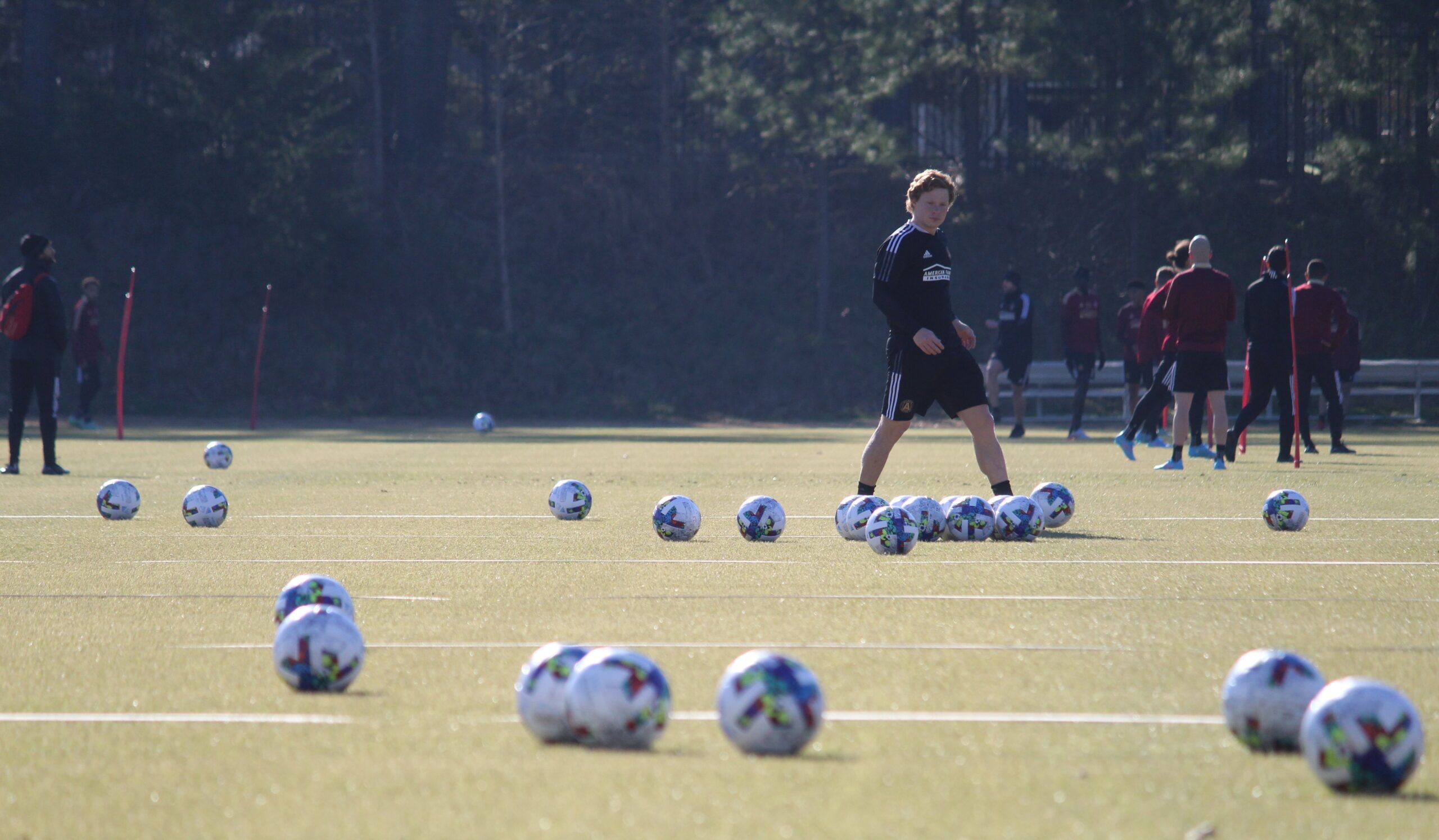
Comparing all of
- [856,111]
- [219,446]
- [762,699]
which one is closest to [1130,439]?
[219,446]

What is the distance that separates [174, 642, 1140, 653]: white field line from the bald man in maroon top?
10.6 metres

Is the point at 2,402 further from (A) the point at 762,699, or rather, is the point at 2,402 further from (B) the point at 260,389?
(A) the point at 762,699

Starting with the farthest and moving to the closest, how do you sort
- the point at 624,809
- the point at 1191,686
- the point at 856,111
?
1. the point at 856,111
2. the point at 1191,686
3. the point at 624,809

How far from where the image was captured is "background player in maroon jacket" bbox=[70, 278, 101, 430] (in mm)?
25484

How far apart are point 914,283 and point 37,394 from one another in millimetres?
10561

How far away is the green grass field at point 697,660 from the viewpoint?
Result: 3.67 m

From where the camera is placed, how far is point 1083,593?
23.8ft

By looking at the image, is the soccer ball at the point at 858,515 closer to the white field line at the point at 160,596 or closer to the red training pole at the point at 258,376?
the white field line at the point at 160,596

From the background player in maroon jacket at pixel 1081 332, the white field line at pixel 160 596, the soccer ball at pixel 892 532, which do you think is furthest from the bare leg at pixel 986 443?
the background player in maroon jacket at pixel 1081 332

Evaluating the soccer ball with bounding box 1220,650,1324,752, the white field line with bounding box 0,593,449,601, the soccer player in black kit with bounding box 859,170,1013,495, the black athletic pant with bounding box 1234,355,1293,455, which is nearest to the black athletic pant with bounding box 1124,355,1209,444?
the black athletic pant with bounding box 1234,355,1293,455

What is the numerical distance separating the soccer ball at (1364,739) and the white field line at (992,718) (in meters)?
0.76

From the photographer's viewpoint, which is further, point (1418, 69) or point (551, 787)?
point (1418, 69)

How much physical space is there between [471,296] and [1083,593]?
109 feet

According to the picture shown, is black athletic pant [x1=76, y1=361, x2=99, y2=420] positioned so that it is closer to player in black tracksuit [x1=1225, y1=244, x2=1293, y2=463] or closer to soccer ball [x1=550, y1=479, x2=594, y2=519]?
soccer ball [x1=550, y1=479, x2=594, y2=519]
